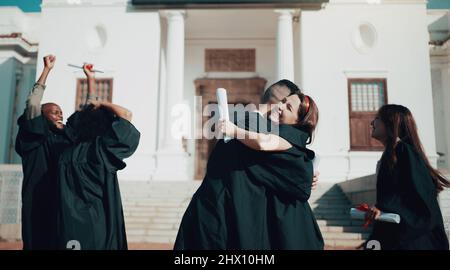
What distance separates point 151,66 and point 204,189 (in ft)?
38.1

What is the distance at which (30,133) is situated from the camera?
3428 millimetres

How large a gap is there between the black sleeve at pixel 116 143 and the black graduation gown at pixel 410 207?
200 centimetres

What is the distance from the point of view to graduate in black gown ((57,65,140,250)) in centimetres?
316

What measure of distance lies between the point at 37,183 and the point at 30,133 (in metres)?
0.44

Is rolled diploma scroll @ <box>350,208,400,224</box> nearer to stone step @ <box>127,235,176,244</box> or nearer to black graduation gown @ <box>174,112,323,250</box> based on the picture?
black graduation gown @ <box>174,112,323,250</box>

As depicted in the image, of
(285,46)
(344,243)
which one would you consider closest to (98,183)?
(344,243)

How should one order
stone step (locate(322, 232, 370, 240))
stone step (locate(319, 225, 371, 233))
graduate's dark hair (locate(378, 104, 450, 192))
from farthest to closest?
stone step (locate(319, 225, 371, 233)) → stone step (locate(322, 232, 370, 240)) → graduate's dark hair (locate(378, 104, 450, 192))

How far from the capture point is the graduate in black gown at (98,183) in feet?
10.4

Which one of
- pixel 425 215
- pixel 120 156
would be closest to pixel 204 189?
pixel 120 156

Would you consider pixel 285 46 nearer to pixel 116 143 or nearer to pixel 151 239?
pixel 151 239

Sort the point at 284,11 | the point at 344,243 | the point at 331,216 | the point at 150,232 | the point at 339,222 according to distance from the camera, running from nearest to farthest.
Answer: the point at 344,243, the point at 150,232, the point at 339,222, the point at 331,216, the point at 284,11

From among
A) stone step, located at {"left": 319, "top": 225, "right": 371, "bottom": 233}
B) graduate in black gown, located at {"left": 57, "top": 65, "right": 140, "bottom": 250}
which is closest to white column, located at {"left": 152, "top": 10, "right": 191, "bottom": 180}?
stone step, located at {"left": 319, "top": 225, "right": 371, "bottom": 233}

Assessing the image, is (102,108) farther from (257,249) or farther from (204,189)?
(257,249)

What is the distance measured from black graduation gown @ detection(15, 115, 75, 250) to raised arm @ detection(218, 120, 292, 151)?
6.98 ft
